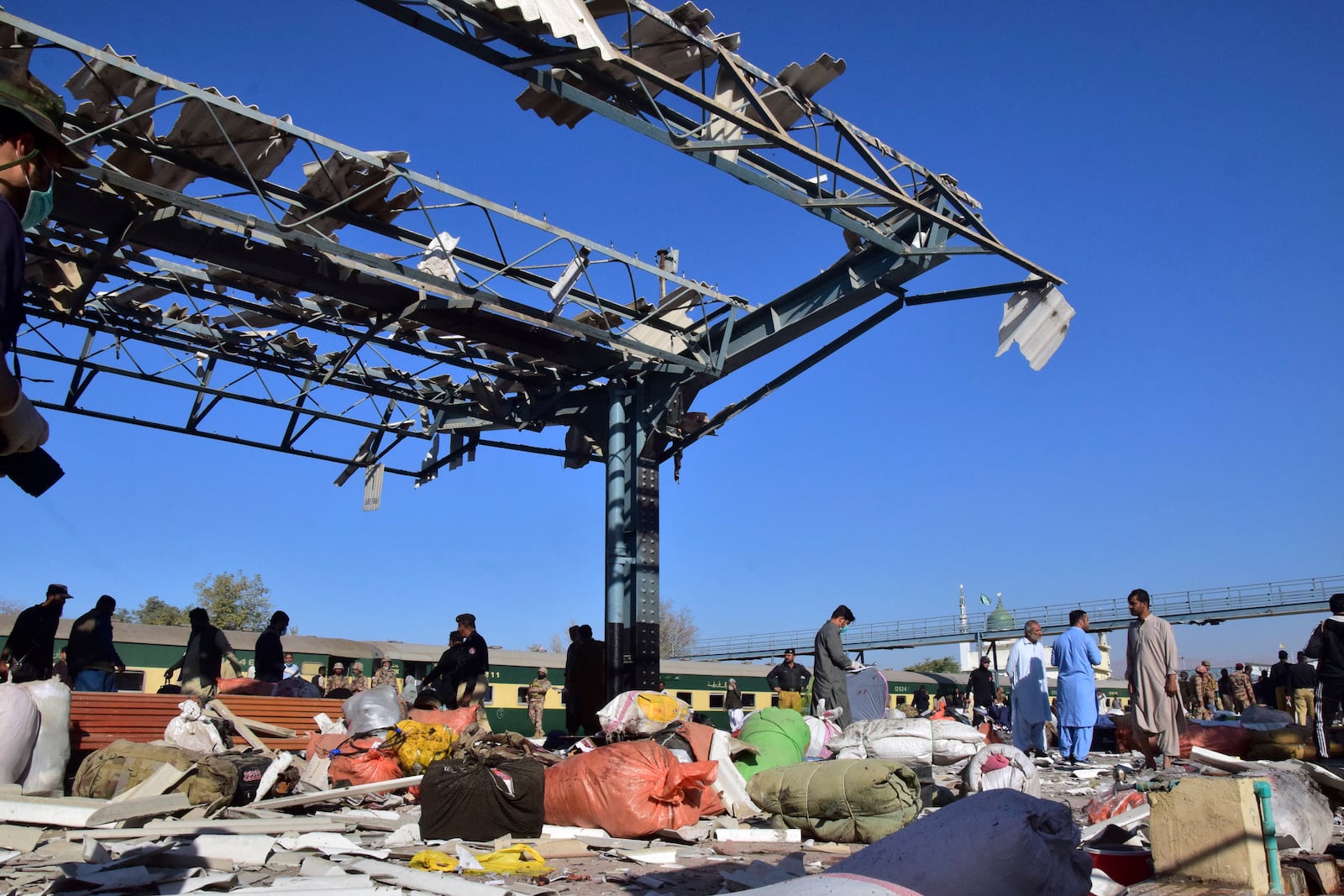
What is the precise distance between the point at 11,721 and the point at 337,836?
7.65ft

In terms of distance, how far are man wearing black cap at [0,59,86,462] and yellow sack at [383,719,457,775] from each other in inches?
255

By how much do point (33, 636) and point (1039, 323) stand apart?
10570 mm

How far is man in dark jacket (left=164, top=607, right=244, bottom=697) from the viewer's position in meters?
9.76

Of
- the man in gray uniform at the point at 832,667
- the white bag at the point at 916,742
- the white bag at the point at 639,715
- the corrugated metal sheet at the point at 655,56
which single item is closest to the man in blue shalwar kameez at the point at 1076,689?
the man in gray uniform at the point at 832,667

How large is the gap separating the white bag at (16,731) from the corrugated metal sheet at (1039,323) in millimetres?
9635

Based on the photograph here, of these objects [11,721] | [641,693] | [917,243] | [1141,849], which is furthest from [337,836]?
[917,243]

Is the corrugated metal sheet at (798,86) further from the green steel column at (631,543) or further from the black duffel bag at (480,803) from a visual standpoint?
the black duffel bag at (480,803)

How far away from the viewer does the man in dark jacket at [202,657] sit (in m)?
9.76

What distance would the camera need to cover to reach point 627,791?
5.92m

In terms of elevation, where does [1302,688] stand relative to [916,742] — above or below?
above

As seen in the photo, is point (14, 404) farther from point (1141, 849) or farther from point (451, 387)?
point (451, 387)

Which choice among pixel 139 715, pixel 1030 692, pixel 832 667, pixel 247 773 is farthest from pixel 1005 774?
pixel 139 715

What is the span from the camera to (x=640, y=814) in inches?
231

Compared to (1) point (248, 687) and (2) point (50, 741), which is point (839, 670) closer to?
(1) point (248, 687)
